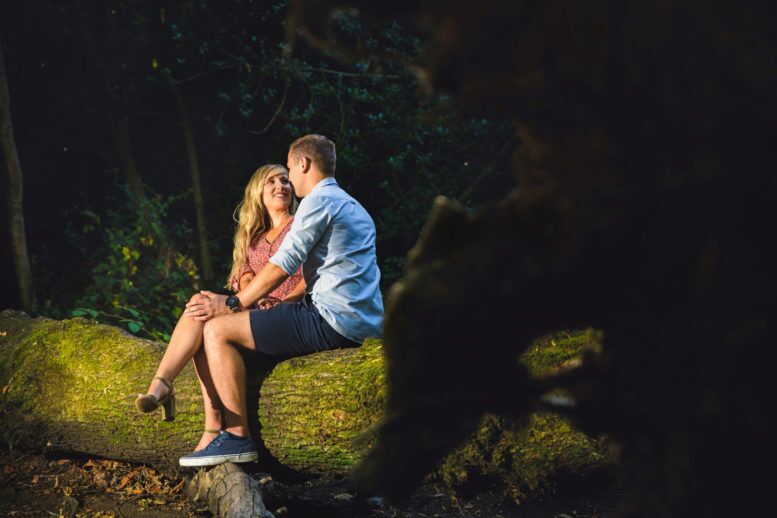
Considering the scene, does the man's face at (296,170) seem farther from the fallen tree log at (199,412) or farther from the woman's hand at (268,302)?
the fallen tree log at (199,412)

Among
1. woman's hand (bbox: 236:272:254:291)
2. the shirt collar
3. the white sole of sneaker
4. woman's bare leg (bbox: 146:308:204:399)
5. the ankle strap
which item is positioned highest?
the shirt collar

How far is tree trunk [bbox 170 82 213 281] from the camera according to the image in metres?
10.7

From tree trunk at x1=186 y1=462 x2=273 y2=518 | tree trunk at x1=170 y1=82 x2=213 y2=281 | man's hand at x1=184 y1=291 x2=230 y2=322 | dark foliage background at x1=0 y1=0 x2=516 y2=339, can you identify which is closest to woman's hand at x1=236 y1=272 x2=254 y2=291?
man's hand at x1=184 y1=291 x2=230 y2=322

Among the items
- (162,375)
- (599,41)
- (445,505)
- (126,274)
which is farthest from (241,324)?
(126,274)

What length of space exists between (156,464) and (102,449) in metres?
0.40

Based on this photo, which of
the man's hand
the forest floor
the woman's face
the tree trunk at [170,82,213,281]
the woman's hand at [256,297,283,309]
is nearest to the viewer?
the forest floor

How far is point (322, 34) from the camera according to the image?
1.55 meters

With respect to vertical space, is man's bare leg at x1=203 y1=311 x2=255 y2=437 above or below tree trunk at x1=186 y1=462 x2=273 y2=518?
above

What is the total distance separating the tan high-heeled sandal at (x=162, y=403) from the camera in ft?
13.6

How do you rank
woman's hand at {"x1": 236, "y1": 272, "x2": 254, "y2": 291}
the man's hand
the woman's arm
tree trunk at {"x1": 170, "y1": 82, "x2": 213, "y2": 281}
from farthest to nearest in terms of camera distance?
tree trunk at {"x1": 170, "y1": 82, "x2": 213, "y2": 281}
woman's hand at {"x1": 236, "y1": 272, "x2": 254, "y2": 291}
the woman's arm
the man's hand

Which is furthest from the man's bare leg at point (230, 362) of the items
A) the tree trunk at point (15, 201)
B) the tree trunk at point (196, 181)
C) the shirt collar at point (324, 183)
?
the tree trunk at point (196, 181)

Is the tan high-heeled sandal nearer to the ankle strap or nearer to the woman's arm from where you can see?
the ankle strap

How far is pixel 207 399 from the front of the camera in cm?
423

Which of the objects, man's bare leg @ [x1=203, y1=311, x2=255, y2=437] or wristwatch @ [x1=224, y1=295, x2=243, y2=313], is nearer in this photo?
man's bare leg @ [x1=203, y1=311, x2=255, y2=437]
